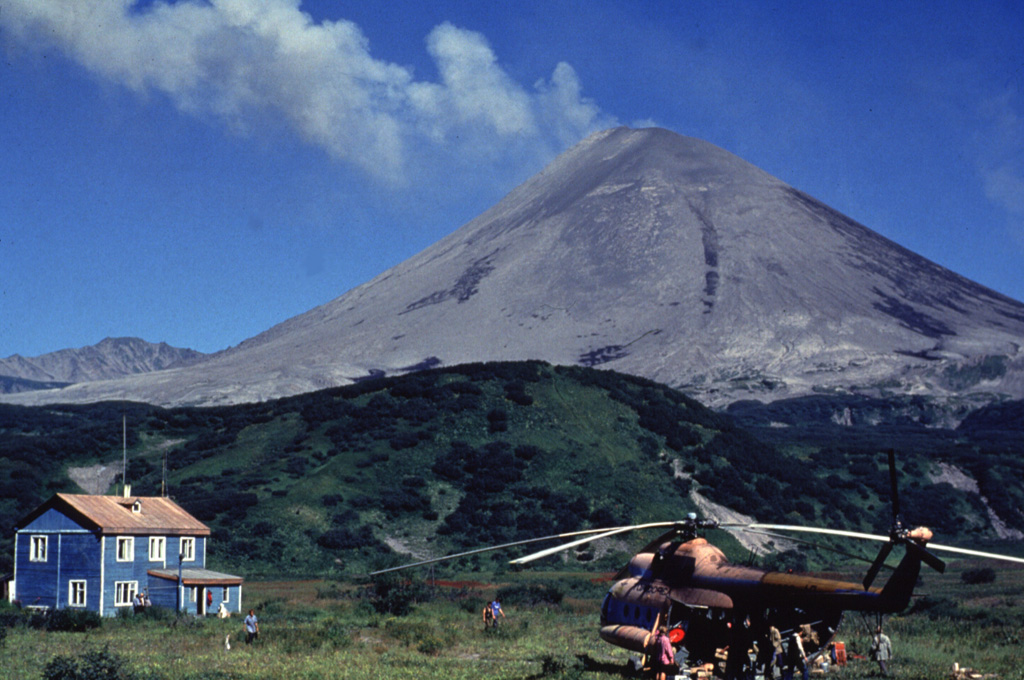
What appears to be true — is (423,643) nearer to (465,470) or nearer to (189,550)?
(189,550)

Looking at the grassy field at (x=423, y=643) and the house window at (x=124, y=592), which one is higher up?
the house window at (x=124, y=592)

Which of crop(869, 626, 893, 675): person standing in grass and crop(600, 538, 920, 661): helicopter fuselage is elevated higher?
crop(600, 538, 920, 661): helicopter fuselage

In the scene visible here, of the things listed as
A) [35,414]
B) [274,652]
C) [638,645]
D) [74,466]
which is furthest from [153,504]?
[35,414]

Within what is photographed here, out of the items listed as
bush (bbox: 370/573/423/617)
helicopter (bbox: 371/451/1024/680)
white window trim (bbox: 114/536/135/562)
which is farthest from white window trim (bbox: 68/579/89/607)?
helicopter (bbox: 371/451/1024/680)

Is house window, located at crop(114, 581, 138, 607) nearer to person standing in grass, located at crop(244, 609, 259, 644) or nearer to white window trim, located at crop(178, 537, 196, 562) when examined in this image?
white window trim, located at crop(178, 537, 196, 562)

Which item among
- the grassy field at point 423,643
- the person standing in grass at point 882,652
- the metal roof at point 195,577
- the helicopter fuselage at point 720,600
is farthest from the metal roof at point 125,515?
the person standing in grass at point 882,652

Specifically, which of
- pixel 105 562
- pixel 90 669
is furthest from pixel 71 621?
pixel 90 669

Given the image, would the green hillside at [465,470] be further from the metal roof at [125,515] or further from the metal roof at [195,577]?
the metal roof at [195,577]
